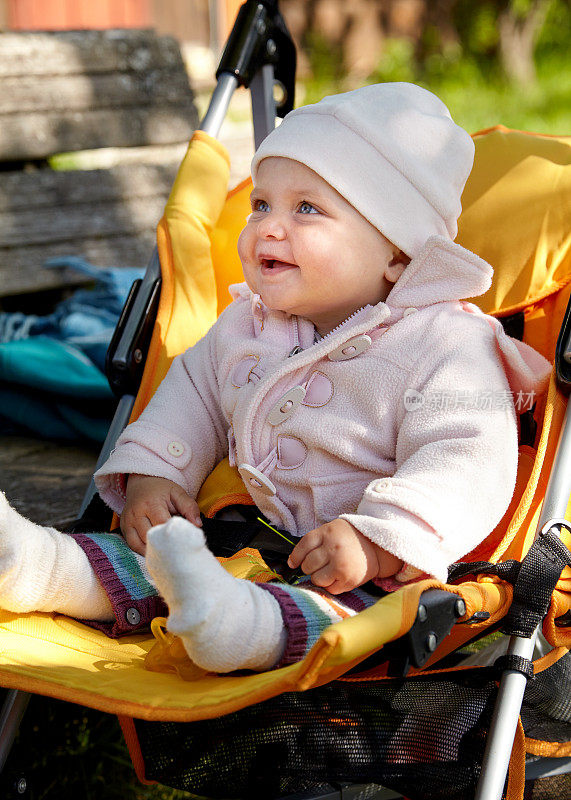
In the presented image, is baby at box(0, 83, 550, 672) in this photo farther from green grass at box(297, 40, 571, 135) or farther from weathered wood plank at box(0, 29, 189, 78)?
green grass at box(297, 40, 571, 135)

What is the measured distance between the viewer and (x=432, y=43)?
8195 mm

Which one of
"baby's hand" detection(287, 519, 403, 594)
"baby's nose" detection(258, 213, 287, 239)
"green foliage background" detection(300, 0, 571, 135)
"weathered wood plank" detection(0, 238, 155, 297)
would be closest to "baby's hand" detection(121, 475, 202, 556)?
"baby's hand" detection(287, 519, 403, 594)

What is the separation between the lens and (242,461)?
158 cm

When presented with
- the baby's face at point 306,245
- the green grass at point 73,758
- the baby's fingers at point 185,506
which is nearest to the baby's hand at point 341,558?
the baby's fingers at point 185,506

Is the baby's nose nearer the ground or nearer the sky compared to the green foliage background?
nearer the sky

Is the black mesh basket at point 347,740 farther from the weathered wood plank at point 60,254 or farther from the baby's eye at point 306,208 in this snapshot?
the weathered wood plank at point 60,254

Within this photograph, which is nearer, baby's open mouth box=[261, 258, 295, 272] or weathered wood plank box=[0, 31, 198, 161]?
baby's open mouth box=[261, 258, 295, 272]

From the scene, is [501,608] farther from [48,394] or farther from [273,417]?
[48,394]

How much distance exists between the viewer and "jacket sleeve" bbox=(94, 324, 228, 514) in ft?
5.34

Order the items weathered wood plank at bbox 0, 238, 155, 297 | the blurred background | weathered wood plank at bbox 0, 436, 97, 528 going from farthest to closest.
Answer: the blurred background < weathered wood plank at bbox 0, 238, 155, 297 < weathered wood plank at bbox 0, 436, 97, 528

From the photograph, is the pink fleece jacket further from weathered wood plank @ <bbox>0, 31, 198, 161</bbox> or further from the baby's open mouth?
weathered wood plank @ <bbox>0, 31, 198, 161</bbox>

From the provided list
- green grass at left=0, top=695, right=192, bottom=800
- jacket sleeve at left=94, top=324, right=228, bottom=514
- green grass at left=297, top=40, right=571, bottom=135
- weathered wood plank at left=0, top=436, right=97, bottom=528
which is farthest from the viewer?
green grass at left=297, top=40, right=571, bottom=135

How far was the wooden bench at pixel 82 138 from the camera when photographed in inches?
126

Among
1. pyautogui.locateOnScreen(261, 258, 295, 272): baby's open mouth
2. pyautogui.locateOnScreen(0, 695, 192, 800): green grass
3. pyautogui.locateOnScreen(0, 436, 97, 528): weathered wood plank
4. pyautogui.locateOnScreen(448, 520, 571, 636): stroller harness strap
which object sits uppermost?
pyautogui.locateOnScreen(261, 258, 295, 272): baby's open mouth
